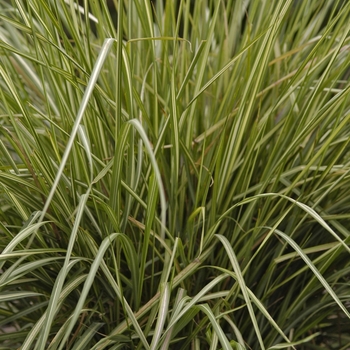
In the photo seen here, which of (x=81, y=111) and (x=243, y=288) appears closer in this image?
(x=81, y=111)

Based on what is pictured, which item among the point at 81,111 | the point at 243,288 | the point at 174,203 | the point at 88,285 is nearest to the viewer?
the point at 81,111

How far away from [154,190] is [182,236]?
0.93 ft

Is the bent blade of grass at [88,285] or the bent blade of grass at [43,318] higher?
the bent blade of grass at [88,285]

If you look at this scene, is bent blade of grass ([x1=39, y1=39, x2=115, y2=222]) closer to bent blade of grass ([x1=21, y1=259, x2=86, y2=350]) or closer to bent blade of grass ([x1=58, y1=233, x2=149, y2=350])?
bent blade of grass ([x1=58, y1=233, x2=149, y2=350])

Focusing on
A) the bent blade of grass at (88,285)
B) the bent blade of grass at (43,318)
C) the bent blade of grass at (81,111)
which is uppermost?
the bent blade of grass at (81,111)

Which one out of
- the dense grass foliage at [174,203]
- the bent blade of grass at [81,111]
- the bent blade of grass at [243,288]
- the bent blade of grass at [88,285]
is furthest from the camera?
the dense grass foliage at [174,203]

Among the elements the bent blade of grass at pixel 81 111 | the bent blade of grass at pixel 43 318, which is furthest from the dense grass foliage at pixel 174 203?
the bent blade of grass at pixel 81 111

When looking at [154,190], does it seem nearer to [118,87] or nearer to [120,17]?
[118,87]

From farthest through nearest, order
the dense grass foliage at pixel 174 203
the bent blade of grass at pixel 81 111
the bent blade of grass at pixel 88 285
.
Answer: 1. the dense grass foliage at pixel 174 203
2. the bent blade of grass at pixel 88 285
3. the bent blade of grass at pixel 81 111

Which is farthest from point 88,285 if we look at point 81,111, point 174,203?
point 174,203

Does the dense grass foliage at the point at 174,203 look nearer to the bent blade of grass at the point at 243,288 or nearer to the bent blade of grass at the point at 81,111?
the bent blade of grass at the point at 243,288

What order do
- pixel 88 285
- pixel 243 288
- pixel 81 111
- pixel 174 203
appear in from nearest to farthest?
1. pixel 81 111
2. pixel 88 285
3. pixel 243 288
4. pixel 174 203

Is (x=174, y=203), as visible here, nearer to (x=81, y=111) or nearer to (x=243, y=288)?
(x=243, y=288)

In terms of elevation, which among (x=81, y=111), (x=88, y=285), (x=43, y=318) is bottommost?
(x=43, y=318)
